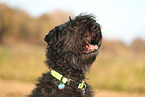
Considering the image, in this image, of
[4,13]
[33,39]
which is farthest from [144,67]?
[4,13]

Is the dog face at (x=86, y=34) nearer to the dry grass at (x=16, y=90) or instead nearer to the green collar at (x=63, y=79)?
the green collar at (x=63, y=79)

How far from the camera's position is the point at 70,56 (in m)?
3.96

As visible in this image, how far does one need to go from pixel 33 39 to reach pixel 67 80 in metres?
15.4

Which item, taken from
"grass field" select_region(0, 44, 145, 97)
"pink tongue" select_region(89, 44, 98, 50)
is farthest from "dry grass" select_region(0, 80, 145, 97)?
"pink tongue" select_region(89, 44, 98, 50)

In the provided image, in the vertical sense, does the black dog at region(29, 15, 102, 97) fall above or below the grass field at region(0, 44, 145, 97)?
below

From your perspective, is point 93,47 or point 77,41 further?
point 93,47

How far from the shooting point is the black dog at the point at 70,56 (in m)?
3.88

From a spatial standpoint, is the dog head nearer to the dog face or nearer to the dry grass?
the dog face

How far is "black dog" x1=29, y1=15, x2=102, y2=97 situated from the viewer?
12.7 feet

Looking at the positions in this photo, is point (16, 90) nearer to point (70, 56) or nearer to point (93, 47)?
point (70, 56)

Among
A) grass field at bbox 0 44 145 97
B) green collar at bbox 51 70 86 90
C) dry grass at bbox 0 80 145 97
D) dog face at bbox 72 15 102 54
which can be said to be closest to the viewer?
dog face at bbox 72 15 102 54

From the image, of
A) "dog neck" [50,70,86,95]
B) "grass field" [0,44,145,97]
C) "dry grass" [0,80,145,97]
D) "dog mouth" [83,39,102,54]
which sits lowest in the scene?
"dog neck" [50,70,86,95]

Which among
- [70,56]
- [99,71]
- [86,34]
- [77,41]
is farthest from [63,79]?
[99,71]

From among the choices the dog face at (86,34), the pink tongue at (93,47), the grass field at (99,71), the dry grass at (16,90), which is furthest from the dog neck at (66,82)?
the grass field at (99,71)
